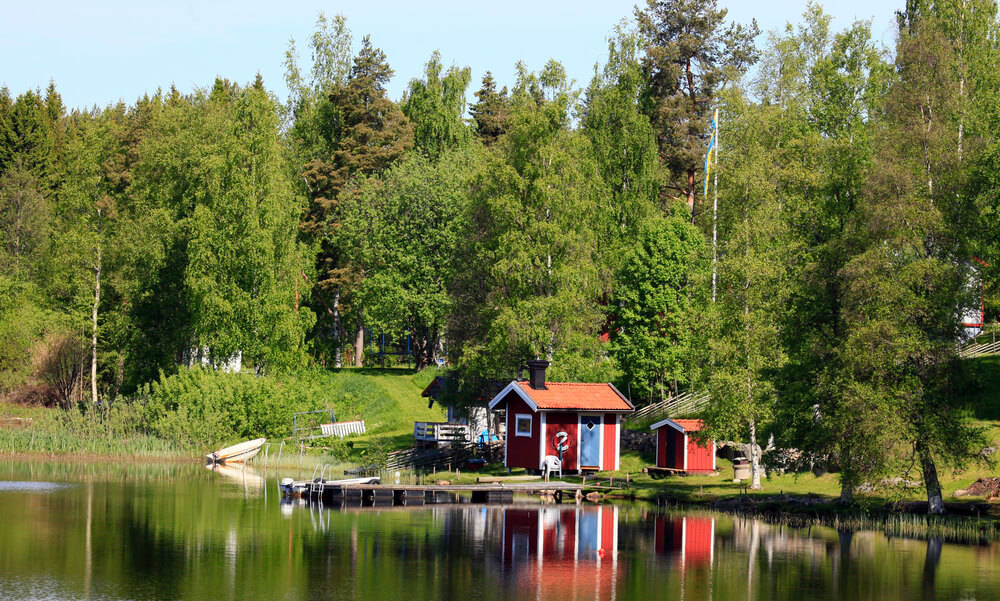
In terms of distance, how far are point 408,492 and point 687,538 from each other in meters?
13.6

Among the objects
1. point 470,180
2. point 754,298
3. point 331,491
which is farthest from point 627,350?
point 331,491

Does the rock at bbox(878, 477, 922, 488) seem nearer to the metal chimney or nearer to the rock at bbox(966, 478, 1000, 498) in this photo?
the rock at bbox(966, 478, 1000, 498)

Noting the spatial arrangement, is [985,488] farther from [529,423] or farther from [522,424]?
[522,424]

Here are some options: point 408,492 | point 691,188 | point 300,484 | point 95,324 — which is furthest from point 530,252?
point 95,324

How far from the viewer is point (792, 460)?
4441 cm

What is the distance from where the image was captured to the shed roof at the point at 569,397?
162ft

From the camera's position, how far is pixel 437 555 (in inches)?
1222

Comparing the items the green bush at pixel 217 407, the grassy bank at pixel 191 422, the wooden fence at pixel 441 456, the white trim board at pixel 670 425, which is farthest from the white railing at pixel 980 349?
the green bush at pixel 217 407

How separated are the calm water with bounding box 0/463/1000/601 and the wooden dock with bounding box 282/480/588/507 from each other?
5.62 feet

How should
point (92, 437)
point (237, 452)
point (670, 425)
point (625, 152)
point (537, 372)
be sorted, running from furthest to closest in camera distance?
point (625, 152), point (92, 437), point (237, 452), point (537, 372), point (670, 425)

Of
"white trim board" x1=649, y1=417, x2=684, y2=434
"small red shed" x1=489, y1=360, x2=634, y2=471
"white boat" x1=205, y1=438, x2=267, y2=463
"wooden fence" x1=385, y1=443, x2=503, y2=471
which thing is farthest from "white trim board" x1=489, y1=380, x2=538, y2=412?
"white boat" x1=205, y1=438, x2=267, y2=463

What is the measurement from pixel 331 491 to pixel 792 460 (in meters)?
18.7

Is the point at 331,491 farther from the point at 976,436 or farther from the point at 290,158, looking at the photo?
the point at 290,158

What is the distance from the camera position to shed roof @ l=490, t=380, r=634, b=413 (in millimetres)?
49281
